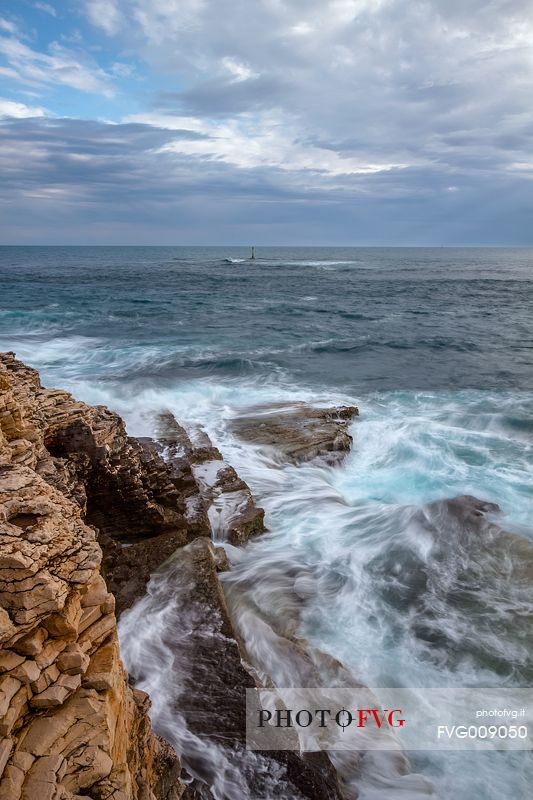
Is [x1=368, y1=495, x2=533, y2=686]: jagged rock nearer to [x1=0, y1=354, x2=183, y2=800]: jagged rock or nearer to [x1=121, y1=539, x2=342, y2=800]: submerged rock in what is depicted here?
[x1=121, y1=539, x2=342, y2=800]: submerged rock

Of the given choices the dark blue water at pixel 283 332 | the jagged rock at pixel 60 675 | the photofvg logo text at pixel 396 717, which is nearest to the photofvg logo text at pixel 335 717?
the photofvg logo text at pixel 396 717

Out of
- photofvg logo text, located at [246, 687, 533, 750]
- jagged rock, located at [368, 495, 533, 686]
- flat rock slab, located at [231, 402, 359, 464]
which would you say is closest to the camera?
photofvg logo text, located at [246, 687, 533, 750]

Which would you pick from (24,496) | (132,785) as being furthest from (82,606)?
(132,785)

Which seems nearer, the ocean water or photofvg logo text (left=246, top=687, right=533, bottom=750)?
photofvg logo text (left=246, top=687, right=533, bottom=750)

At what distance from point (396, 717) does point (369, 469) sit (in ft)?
22.2

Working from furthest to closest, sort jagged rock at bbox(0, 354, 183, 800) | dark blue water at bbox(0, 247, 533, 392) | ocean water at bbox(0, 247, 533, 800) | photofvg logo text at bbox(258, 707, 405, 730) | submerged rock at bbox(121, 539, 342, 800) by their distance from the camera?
dark blue water at bbox(0, 247, 533, 392) < ocean water at bbox(0, 247, 533, 800) < photofvg logo text at bbox(258, 707, 405, 730) < submerged rock at bbox(121, 539, 342, 800) < jagged rock at bbox(0, 354, 183, 800)

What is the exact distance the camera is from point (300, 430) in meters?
13.1

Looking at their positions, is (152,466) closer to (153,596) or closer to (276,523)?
(153,596)

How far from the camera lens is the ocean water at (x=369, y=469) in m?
6.60

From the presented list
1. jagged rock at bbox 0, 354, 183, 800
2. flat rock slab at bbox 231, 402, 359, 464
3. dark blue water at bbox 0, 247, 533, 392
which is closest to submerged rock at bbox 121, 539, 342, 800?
jagged rock at bbox 0, 354, 183, 800

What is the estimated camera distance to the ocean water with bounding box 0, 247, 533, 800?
6.60 m

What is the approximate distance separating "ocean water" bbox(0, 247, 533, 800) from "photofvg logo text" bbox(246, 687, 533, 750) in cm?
17

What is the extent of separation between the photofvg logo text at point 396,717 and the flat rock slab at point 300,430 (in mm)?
6231

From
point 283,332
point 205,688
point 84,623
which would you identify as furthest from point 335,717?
point 283,332
